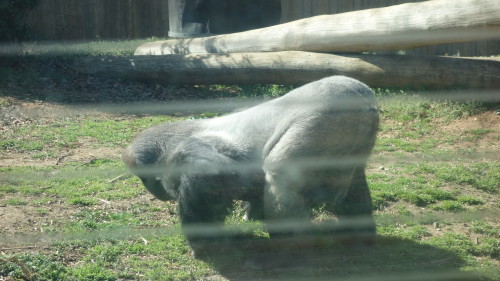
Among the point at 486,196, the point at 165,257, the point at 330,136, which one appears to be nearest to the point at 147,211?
the point at 165,257

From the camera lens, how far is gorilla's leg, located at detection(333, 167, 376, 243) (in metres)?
3.23

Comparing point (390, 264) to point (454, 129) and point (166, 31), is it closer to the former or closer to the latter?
point (454, 129)

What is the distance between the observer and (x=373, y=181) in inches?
165

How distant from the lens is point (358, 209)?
3252 millimetres

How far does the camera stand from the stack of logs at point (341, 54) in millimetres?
4441

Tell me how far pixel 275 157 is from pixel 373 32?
258cm

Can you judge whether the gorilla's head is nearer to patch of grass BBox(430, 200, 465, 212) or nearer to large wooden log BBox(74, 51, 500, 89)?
patch of grass BBox(430, 200, 465, 212)

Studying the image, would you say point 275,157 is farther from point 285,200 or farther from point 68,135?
point 68,135

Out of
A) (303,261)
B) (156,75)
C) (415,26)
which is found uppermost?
(415,26)

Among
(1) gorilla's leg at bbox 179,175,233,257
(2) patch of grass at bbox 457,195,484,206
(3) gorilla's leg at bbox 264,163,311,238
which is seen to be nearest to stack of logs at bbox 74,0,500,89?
(2) patch of grass at bbox 457,195,484,206

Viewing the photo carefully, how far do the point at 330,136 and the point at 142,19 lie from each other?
687 centimetres

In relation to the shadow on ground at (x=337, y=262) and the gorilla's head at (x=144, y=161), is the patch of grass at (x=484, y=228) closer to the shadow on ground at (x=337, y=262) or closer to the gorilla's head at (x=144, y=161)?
the shadow on ground at (x=337, y=262)

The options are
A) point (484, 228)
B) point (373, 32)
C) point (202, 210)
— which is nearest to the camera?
point (202, 210)

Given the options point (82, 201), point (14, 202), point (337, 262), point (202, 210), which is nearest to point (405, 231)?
point (337, 262)
